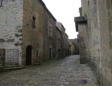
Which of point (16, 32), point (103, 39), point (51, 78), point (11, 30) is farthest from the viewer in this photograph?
point (11, 30)

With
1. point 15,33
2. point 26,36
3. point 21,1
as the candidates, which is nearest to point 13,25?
point 15,33

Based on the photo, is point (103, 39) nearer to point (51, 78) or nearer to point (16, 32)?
point (51, 78)

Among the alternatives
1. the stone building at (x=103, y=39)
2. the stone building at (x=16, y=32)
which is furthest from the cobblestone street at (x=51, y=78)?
the stone building at (x=16, y=32)

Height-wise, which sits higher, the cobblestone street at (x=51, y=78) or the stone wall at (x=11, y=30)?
the stone wall at (x=11, y=30)

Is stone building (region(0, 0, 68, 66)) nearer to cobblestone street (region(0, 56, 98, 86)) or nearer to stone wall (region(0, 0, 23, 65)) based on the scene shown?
stone wall (region(0, 0, 23, 65))

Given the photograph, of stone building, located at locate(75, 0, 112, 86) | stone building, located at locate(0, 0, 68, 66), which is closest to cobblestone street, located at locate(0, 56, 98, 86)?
stone building, located at locate(75, 0, 112, 86)

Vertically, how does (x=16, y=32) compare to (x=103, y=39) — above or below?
above

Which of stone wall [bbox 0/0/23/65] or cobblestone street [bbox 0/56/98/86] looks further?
stone wall [bbox 0/0/23/65]

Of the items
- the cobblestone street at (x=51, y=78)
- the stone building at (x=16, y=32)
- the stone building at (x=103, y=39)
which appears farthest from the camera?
the stone building at (x=16, y=32)

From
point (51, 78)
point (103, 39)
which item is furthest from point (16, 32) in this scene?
point (103, 39)

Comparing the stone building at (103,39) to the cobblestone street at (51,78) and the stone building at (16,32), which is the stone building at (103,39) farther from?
the stone building at (16,32)

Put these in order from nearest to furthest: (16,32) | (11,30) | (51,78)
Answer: (51,78) < (16,32) < (11,30)

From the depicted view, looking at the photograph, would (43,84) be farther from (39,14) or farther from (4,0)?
(39,14)

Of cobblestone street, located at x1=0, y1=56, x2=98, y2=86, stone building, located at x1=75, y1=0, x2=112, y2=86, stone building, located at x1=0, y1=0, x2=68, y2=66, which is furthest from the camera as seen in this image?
stone building, located at x1=0, y1=0, x2=68, y2=66
